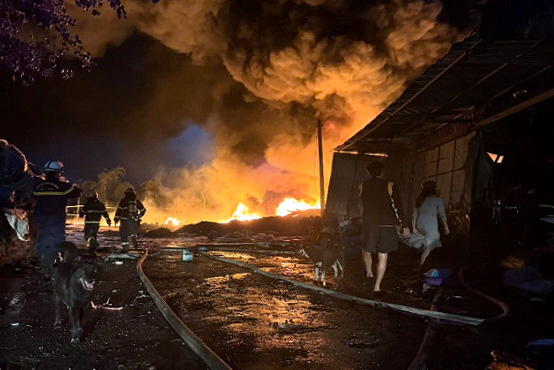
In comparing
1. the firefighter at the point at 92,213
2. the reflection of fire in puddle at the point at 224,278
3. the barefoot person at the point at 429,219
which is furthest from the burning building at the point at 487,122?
the firefighter at the point at 92,213

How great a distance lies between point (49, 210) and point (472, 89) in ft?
26.5

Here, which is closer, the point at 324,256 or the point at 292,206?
the point at 324,256

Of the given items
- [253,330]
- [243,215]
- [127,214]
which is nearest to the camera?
[253,330]

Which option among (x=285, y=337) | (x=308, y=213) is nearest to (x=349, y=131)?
(x=308, y=213)

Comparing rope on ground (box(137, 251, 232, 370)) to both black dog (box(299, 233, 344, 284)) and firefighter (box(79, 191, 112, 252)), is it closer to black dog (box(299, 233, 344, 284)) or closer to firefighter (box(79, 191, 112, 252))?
black dog (box(299, 233, 344, 284))

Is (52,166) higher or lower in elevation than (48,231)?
higher

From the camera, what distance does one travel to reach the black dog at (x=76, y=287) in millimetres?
3541

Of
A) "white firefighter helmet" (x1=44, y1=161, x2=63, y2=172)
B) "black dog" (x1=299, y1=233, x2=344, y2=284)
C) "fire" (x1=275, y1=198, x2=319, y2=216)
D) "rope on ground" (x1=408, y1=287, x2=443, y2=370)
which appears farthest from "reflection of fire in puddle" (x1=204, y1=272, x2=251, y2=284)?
"fire" (x1=275, y1=198, x2=319, y2=216)

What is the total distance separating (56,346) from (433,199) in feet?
20.9

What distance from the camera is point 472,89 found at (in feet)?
23.0

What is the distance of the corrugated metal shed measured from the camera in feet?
16.6

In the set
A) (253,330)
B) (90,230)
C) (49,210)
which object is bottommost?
(253,330)

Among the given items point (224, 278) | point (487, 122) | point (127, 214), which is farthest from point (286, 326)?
point (127, 214)

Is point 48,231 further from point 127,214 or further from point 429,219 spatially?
point 429,219
